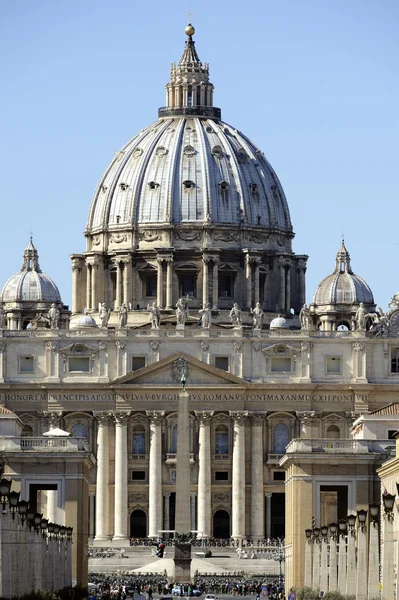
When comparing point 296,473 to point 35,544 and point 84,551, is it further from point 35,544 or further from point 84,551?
point 35,544

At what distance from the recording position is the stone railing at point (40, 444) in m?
155

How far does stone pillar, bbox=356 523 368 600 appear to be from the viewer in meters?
111

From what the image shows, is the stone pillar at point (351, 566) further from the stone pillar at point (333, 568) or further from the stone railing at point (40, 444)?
the stone railing at point (40, 444)

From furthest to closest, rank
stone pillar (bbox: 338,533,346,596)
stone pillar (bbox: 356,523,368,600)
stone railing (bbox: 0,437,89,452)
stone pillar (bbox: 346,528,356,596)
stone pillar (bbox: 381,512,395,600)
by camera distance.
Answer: stone railing (bbox: 0,437,89,452) < stone pillar (bbox: 338,533,346,596) < stone pillar (bbox: 346,528,356,596) < stone pillar (bbox: 356,523,368,600) < stone pillar (bbox: 381,512,395,600)

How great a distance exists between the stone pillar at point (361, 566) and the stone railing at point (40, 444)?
4418 centimetres

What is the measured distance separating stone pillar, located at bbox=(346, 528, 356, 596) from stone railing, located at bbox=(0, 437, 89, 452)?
39.3 m

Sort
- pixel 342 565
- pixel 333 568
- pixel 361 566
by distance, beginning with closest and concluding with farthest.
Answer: pixel 361 566 < pixel 342 565 < pixel 333 568

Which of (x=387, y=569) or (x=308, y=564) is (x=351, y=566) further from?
(x=308, y=564)

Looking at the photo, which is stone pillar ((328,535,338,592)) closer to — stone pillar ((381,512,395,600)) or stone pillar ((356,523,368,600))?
stone pillar ((356,523,368,600))

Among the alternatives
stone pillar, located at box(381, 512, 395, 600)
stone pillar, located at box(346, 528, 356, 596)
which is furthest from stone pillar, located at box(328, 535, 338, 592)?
stone pillar, located at box(381, 512, 395, 600)

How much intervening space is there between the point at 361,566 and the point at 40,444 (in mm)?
46529

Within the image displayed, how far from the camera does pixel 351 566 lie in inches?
4619

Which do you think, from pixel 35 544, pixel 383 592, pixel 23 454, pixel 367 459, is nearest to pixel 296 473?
pixel 367 459

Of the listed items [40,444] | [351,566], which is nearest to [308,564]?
[40,444]
